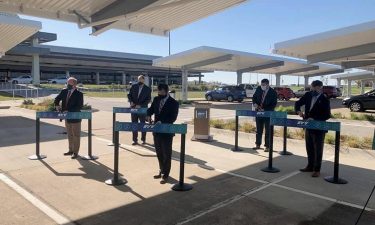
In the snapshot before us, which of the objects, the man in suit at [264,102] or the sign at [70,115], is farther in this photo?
the man in suit at [264,102]

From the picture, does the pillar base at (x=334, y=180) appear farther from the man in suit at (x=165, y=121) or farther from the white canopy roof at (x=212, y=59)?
the white canopy roof at (x=212, y=59)

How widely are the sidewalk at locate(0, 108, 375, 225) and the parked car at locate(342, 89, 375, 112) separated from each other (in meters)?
16.1

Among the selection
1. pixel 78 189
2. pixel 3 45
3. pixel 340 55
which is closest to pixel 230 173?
pixel 78 189

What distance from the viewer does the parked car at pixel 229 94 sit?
38281mm

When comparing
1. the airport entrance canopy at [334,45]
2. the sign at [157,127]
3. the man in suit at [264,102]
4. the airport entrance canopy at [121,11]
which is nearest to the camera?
the sign at [157,127]

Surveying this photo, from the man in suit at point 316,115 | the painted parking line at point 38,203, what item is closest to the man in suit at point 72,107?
the painted parking line at point 38,203

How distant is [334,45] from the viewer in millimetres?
19812

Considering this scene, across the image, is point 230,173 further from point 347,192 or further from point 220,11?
point 220,11

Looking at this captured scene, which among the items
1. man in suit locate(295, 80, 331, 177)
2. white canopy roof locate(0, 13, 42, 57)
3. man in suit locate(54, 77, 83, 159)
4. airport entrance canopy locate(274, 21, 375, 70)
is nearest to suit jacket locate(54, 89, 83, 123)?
man in suit locate(54, 77, 83, 159)

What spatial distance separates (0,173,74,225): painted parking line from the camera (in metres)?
5.23

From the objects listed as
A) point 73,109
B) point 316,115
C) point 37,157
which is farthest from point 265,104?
point 37,157

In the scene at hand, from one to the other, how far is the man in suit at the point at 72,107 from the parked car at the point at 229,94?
1171 inches

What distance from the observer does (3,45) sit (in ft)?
79.7

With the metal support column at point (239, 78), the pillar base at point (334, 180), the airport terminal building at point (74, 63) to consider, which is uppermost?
the airport terminal building at point (74, 63)
